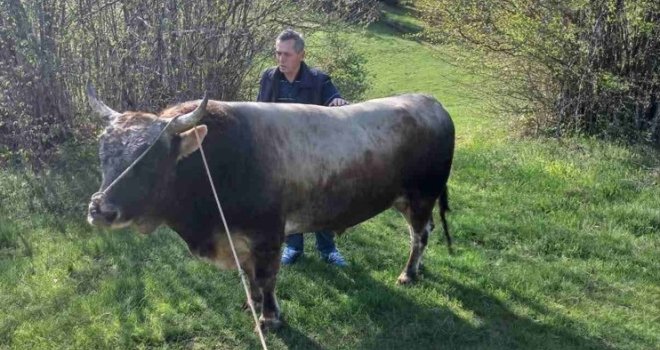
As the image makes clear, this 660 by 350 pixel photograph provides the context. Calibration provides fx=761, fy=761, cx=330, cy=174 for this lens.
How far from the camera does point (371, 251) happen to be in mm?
7250

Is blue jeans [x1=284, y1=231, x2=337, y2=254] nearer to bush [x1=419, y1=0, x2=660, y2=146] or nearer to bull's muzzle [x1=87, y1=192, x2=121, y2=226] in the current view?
bull's muzzle [x1=87, y1=192, x2=121, y2=226]

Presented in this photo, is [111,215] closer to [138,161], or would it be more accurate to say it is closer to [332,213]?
[138,161]

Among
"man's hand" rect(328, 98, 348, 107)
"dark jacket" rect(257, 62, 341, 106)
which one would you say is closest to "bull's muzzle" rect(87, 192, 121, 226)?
"dark jacket" rect(257, 62, 341, 106)

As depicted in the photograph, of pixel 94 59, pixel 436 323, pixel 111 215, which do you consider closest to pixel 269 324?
pixel 436 323

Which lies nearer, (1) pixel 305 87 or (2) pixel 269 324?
(2) pixel 269 324

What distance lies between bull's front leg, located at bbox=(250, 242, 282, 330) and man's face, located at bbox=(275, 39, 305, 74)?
5.20 feet

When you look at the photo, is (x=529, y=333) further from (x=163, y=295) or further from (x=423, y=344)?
(x=163, y=295)

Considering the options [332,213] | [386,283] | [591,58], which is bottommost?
[386,283]

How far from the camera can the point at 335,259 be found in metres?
6.88

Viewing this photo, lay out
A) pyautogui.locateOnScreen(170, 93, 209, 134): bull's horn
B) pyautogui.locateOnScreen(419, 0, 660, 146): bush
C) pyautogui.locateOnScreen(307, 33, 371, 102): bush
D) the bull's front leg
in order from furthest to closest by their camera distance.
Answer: pyautogui.locateOnScreen(307, 33, 371, 102): bush → pyautogui.locateOnScreen(419, 0, 660, 146): bush → the bull's front leg → pyautogui.locateOnScreen(170, 93, 209, 134): bull's horn

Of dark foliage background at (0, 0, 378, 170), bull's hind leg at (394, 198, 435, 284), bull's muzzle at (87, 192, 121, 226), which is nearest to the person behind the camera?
bull's muzzle at (87, 192, 121, 226)

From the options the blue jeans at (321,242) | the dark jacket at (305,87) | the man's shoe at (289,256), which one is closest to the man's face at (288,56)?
the dark jacket at (305,87)

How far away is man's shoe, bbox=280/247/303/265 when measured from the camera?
6.85 meters

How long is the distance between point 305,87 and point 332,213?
1196 mm
